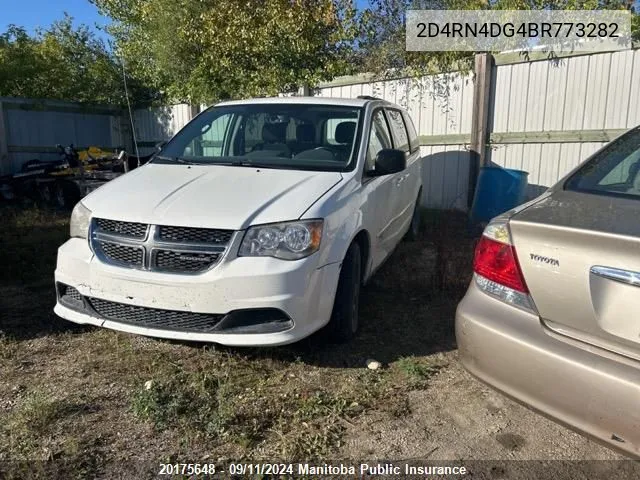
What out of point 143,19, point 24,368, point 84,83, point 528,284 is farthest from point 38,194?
point 528,284

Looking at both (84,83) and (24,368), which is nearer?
(24,368)

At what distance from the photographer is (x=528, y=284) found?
6.97 ft

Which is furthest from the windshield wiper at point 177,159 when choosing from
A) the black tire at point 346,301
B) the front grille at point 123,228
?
the black tire at point 346,301

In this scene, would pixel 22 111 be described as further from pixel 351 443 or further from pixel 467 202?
pixel 351 443

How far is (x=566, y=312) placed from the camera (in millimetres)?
1996

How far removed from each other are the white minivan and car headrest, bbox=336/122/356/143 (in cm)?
6

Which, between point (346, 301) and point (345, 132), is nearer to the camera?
point (346, 301)

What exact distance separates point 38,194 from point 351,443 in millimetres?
9827

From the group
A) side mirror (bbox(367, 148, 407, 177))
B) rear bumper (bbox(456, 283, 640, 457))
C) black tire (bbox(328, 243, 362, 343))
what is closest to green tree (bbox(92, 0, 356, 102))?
side mirror (bbox(367, 148, 407, 177))

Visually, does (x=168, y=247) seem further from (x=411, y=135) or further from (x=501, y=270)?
(x=411, y=135)

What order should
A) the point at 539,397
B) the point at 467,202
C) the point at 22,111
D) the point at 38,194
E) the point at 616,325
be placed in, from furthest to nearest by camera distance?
the point at 22,111
the point at 38,194
the point at 467,202
the point at 539,397
the point at 616,325

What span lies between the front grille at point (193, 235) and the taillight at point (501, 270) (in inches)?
54.2

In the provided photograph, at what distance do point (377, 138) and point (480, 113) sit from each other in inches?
157

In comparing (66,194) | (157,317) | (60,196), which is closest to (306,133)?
(157,317)
